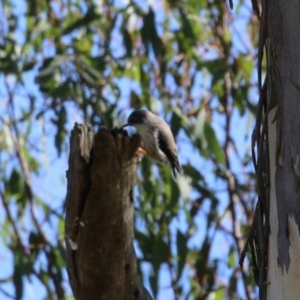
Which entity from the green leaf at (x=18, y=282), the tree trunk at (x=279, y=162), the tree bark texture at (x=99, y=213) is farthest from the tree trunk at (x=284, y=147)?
the green leaf at (x=18, y=282)

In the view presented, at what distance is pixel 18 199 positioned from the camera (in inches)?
214

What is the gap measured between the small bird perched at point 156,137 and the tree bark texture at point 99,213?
2.46 meters

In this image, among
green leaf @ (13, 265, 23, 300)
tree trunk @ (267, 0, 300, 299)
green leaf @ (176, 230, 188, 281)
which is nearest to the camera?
tree trunk @ (267, 0, 300, 299)

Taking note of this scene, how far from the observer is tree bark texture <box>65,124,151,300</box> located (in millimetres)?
2537

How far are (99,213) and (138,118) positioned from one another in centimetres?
261

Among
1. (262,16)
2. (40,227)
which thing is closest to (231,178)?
(40,227)

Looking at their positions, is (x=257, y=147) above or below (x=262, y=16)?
below

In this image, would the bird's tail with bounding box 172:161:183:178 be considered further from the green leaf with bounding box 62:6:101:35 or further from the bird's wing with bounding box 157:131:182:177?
the green leaf with bounding box 62:6:101:35

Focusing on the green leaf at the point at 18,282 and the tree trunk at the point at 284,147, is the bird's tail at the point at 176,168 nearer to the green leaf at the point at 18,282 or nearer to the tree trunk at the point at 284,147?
the green leaf at the point at 18,282

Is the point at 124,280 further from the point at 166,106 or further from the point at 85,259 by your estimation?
the point at 166,106

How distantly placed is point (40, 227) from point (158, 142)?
2.73 feet

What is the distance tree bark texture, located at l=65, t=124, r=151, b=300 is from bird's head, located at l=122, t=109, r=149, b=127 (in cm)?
251

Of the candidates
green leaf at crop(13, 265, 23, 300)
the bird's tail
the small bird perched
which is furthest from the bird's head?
green leaf at crop(13, 265, 23, 300)

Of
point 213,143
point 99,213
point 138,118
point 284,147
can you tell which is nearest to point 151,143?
point 138,118
